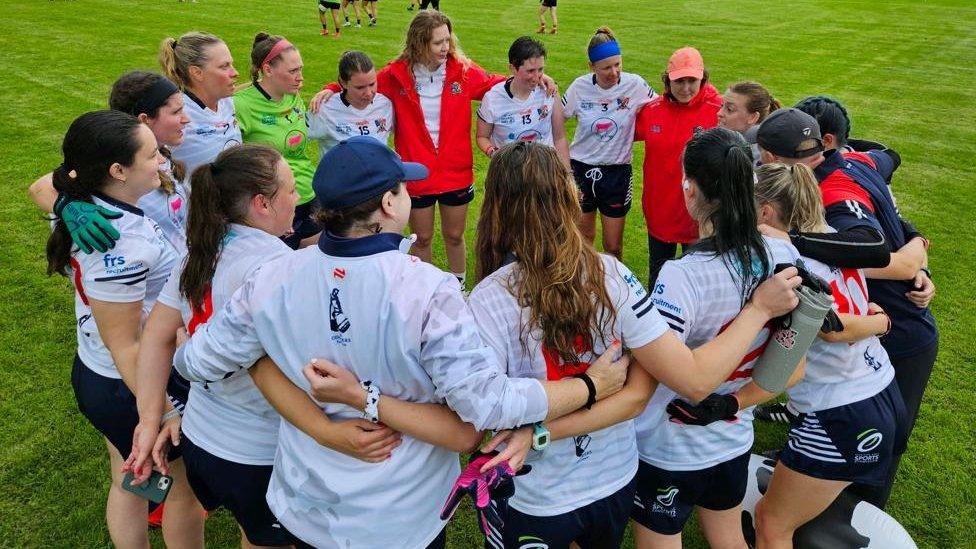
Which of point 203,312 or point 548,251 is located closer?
point 548,251

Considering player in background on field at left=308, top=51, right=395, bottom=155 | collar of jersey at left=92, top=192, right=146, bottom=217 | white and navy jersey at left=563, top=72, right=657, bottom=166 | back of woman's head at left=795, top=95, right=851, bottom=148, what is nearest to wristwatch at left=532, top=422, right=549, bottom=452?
collar of jersey at left=92, top=192, right=146, bottom=217

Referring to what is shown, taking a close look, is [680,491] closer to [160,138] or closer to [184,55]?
[160,138]

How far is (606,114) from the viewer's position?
18.9 feet

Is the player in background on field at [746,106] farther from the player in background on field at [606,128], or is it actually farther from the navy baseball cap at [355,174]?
the navy baseball cap at [355,174]

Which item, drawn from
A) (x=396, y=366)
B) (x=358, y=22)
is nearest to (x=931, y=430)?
(x=396, y=366)

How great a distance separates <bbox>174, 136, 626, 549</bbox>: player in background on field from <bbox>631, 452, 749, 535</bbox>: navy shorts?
0.65m

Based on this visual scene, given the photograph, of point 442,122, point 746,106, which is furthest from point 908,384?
point 442,122

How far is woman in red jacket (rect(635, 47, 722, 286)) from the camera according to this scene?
5062mm

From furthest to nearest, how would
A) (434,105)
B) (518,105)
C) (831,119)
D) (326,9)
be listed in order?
(326,9), (518,105), (434,105), (831,119)

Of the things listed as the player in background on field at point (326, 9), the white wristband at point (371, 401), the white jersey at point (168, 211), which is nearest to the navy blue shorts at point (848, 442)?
the white wristband at point (371, 401)

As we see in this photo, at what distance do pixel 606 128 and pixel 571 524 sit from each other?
417 cm

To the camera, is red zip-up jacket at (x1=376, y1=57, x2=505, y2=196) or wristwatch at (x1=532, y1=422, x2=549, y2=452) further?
red zip-up jacket at (x1=376, y1=57, x2=505, y2=196)

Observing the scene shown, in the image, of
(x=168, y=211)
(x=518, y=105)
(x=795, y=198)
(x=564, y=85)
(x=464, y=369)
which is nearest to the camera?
(x=464, y=369)

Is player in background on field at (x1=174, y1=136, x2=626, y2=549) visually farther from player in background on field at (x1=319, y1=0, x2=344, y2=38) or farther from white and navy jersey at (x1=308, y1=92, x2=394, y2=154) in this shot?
player in background on field at (x1=319, y1=0, x2=344, y2=38)
